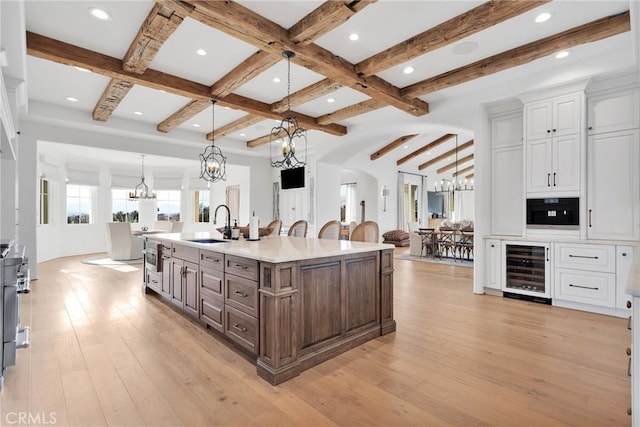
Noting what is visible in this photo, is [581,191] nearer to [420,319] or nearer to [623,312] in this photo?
[623,312]

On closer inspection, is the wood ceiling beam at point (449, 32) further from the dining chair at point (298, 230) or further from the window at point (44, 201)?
the window at point (44, 201)

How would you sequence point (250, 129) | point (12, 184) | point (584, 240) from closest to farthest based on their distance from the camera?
point (584, 240)
point (12, 184)
point (250, 129)

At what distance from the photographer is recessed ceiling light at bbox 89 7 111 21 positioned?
2910 mm

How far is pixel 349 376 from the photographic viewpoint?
2.26m

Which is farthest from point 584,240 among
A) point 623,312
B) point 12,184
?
point 12,184

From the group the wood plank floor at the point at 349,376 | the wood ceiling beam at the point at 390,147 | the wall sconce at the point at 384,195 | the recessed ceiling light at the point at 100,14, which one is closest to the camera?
the wood plank floor at the point at 349,376

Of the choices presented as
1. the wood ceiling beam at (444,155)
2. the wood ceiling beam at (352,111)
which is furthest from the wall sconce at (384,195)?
the wood ceiling beam at (352,111)

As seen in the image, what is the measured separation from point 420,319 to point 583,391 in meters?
1.53

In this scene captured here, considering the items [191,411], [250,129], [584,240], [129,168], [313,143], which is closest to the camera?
[191,411]

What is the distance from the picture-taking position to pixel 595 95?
12.4ft

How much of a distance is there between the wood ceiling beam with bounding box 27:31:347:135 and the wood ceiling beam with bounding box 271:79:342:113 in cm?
38

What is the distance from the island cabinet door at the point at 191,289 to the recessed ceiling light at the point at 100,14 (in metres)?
2.48

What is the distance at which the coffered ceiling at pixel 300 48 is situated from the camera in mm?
2852

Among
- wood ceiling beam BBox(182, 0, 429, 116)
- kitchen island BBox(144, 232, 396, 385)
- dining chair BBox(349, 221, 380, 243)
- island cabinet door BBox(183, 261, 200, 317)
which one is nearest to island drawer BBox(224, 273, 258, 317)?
kitchen island BBox(144, 232, 396, 385)
